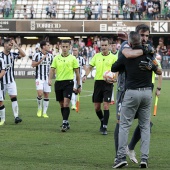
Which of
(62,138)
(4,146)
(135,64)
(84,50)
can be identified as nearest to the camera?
(135,64)

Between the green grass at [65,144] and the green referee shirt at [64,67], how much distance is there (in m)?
1.28

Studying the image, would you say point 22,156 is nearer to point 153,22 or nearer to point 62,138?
point 62,138

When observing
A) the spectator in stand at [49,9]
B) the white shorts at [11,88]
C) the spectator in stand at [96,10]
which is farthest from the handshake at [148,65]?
the spectator in stand at [49,9]

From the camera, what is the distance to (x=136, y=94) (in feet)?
29.8

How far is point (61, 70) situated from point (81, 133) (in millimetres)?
1781

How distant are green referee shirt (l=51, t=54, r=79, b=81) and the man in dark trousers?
17.2ft

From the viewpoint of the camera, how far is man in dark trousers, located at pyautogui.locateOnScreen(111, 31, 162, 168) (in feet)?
29.7

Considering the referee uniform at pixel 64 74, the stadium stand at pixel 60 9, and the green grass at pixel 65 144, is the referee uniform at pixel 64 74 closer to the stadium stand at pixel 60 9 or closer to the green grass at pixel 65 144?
the green grass at pixel 65 144

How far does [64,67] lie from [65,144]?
312 cm

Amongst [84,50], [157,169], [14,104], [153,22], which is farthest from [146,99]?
[153,22]

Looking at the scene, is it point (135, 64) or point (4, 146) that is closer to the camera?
point (135, 64)

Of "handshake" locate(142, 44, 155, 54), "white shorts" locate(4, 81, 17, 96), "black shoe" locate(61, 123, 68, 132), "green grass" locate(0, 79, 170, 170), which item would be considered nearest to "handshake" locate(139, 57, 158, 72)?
"handshake" locate(142, 44, 155, 54)

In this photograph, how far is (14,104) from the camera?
1556 cm

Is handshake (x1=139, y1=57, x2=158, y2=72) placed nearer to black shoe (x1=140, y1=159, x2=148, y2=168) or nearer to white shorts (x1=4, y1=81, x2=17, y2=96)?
black shoe (x1=140, y1=159, x2=148, y2=168)
